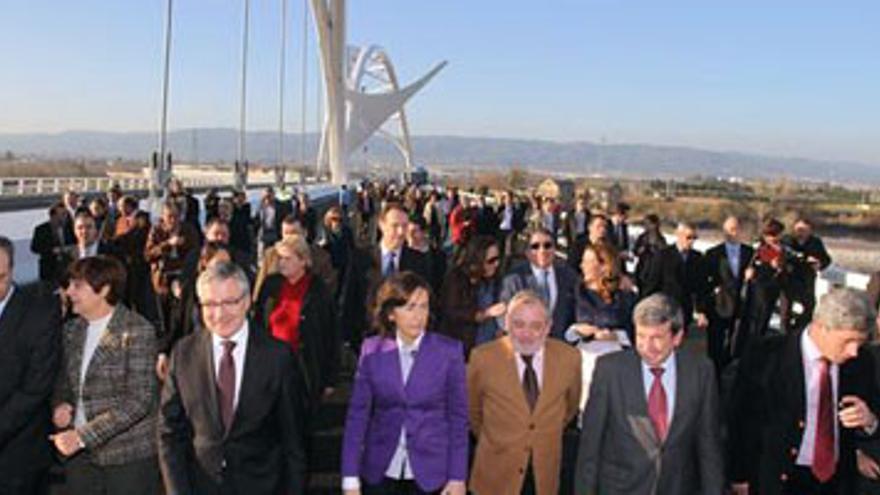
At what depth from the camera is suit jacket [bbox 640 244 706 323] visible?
9.47 m

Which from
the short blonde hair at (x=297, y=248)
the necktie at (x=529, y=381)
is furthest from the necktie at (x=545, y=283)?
the necktie at (x=529, y=381)

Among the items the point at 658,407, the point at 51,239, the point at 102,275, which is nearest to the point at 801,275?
the point at 658,407

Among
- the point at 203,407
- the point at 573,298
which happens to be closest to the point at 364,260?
the point at 573,298

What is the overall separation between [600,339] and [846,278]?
620 centimetres

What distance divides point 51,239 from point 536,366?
7375mm

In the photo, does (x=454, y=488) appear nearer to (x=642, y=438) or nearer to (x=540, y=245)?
(x=642, y=438)

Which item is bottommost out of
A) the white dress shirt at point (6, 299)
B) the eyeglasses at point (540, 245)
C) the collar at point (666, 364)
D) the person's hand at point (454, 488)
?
the person's hand at point (454, 488)

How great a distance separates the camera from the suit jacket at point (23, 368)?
4.13 m

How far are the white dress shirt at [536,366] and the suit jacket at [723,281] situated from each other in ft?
16.8

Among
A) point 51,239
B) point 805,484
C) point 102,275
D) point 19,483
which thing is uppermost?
point 102,275

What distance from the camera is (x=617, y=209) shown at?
15711 mm

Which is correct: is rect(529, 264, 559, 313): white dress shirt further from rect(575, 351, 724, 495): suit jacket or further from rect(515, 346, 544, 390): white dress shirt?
rect(575, 351, 724, 495): suit jacket

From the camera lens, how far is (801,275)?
9312 mm

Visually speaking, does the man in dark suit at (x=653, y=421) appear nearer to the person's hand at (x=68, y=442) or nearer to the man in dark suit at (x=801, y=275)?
the person's hand at (x=68, y=442)
